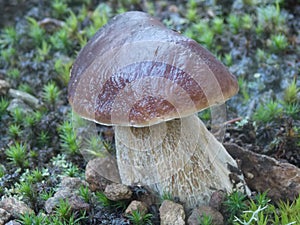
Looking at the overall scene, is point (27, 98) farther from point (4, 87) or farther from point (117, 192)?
point (117, 192)

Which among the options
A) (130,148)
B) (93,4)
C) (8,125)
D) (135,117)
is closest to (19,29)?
(93,4)

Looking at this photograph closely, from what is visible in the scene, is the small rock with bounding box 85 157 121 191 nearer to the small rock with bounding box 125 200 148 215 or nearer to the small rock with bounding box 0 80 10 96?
the small rock with bounding box 125 200 148 215

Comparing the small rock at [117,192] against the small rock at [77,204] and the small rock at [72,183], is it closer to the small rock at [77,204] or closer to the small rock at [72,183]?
the small rock at [77,204]

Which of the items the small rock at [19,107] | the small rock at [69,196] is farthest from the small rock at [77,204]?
the small rock at [19,107]

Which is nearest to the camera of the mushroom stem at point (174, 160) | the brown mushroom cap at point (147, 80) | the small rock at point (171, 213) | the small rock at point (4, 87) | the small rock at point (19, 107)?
the brown mushroom cap at point (147, 80)

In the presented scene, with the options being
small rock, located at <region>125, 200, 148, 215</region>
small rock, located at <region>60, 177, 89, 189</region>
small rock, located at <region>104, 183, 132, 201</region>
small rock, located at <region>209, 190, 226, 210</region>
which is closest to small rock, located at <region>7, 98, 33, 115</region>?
small rock, located at <region>60, 177, 89, 189</region>

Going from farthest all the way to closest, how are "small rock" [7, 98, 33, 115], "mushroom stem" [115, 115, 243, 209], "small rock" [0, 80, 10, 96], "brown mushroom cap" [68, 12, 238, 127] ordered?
"small rock" [0, 80, 10, 96]
"small rock" [7, 98, 33, 115]
"mushroom stem" [115, 115, 243, 209]
"brown mushroom cap" [68, 12, 238, 127]
